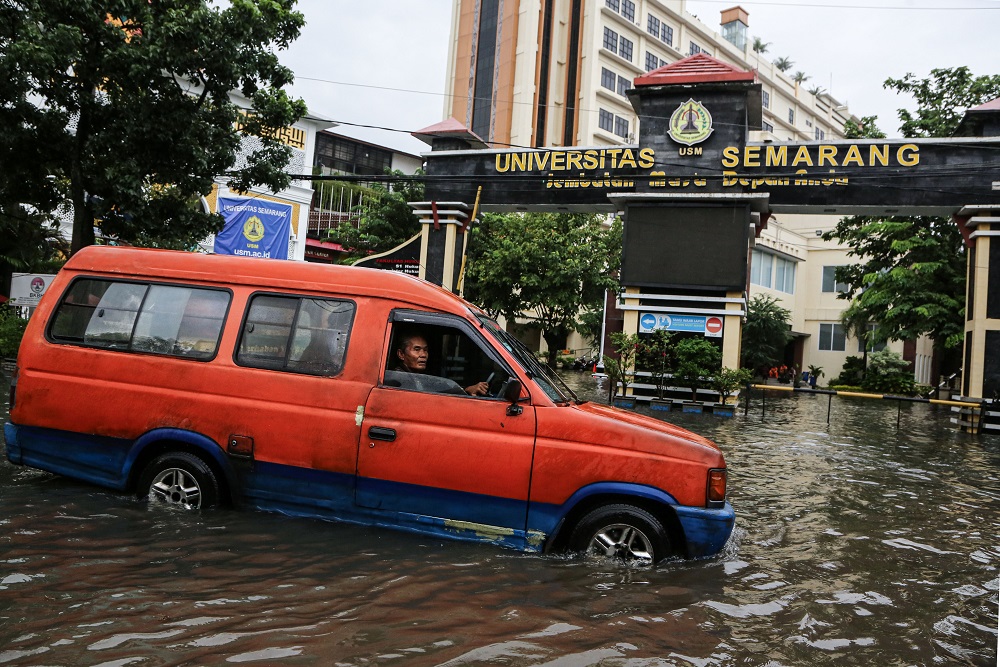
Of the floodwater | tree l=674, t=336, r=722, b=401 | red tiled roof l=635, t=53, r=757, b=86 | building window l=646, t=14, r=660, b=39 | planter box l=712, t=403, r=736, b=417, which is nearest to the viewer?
the floodwater

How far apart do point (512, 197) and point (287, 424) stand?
1629 centimetres

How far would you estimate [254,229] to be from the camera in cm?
2531

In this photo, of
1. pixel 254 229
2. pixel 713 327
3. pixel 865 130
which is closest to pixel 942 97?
pixel 865 130

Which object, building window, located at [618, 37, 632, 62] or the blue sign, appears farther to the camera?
building window, located at [618, 37, 632, 62]

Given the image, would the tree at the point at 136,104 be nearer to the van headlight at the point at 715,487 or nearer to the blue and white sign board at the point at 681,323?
the blue and white sign board at the point at 681,323

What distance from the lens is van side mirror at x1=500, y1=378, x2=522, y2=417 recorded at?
4.98 m

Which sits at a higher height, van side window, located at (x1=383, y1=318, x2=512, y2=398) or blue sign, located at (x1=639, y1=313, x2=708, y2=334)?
blue sign, located at (x1=639, y1=313, x2=708, y2=334)

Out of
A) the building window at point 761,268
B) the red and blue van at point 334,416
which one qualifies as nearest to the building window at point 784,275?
the building window at point 761,268

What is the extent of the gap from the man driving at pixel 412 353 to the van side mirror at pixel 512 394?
69 cm

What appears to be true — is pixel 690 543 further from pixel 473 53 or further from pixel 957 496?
pixel 473 53

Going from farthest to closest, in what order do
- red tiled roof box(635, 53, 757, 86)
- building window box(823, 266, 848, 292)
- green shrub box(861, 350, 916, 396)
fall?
building window box(823, 266, 848, 292)
green shrub box(861, 350, 916, 396)
red tiled roof box(635, 53, 757, 86)

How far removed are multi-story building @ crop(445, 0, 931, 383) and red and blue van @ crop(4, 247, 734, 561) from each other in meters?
42.1

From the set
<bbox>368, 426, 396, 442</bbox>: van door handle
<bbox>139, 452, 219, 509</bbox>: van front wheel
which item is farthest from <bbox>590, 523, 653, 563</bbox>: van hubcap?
<bbox>139, 452, 219, 509</bbox>: van front wheel

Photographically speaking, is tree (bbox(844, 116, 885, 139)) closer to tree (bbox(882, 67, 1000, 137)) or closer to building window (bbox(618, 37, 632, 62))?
tree (bbox(882, 67, 1000, 137))
